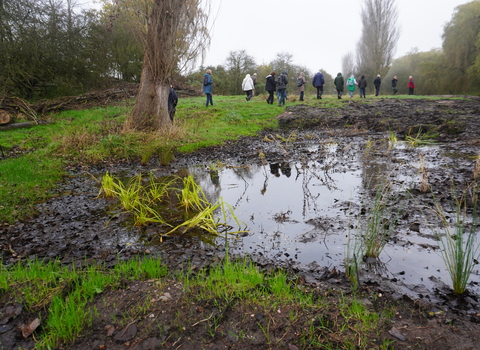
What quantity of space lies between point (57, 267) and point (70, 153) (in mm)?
6484

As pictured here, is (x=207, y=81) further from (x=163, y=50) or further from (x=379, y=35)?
(x=379, y=35)

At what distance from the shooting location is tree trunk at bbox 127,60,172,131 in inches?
402

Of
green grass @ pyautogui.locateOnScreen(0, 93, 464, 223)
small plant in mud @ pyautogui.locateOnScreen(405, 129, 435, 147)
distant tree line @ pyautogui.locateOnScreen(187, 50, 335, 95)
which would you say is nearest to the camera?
green grass @ pyautogui.locateOnScreen(0, 93, 464, 223)

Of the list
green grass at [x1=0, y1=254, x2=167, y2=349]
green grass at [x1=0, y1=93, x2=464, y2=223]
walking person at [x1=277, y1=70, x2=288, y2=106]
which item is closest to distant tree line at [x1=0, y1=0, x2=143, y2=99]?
green grass at [x1=0, y1=93, x2=464, y2=223]

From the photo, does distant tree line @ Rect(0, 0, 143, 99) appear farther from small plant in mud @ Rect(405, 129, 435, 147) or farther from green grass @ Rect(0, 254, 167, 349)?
green grass @ Rect(0, 254, 167, 349)

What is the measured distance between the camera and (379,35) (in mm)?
34750

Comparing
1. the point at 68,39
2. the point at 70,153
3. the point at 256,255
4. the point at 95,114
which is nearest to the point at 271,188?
the point at 256,255

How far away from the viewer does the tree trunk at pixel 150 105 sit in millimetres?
10203

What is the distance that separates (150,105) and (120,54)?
13.4 meters

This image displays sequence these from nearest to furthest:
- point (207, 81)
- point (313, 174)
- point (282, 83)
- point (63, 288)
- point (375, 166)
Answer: point (63, 288)
point (313, 174)
point (375, 166)
point (207, 81)
point (282, 83)

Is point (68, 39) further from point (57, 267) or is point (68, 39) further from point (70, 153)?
point (57, 267)

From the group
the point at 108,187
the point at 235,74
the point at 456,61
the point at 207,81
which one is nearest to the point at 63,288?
the point at 108,187

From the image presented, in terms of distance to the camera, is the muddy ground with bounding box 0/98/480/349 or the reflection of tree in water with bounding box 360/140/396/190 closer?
the muddy ground with bounding box 0/98/480/349

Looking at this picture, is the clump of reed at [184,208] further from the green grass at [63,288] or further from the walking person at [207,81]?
the walking person at [207,81]
